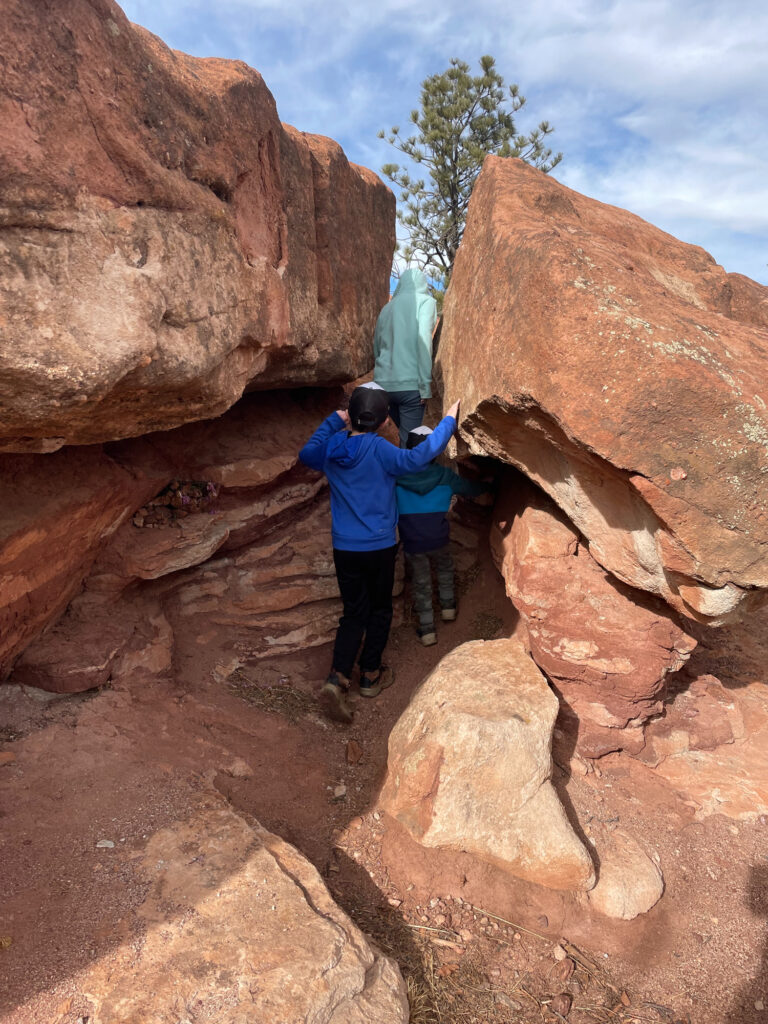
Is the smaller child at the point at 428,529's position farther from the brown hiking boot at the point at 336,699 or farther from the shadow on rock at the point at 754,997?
the shadow on rock at the point at 754,997

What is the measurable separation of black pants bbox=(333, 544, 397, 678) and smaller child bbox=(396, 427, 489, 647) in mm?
346

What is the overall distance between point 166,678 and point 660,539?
8.56 feet

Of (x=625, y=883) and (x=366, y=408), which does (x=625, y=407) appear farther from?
(x=625, y=883)

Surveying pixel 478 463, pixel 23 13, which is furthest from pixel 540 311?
pixel 23 13

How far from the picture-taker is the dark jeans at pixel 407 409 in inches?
160

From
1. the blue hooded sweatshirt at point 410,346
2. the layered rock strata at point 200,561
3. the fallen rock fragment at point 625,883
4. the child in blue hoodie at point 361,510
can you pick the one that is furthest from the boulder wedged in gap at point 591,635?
the layered rock strata at point 200,561

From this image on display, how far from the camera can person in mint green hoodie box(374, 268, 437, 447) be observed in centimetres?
400

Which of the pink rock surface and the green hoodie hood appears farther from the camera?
the green hoodie hood

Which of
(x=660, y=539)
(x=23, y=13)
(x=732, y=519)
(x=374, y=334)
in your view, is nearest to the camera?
(x=23, y=13)

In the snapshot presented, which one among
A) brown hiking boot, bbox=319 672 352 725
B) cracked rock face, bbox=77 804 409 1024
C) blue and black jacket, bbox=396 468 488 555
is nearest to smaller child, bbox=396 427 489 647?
blue and black jacket, bbox=396 468 488 555

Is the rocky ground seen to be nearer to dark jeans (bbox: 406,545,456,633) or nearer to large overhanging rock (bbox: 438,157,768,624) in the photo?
dark jeans (bbox: 406,545,456,633)

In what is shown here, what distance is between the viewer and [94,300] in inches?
79.7

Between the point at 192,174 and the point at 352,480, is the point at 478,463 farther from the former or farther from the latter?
the point at 192,174

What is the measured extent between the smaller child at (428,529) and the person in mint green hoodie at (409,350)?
0.88ft
